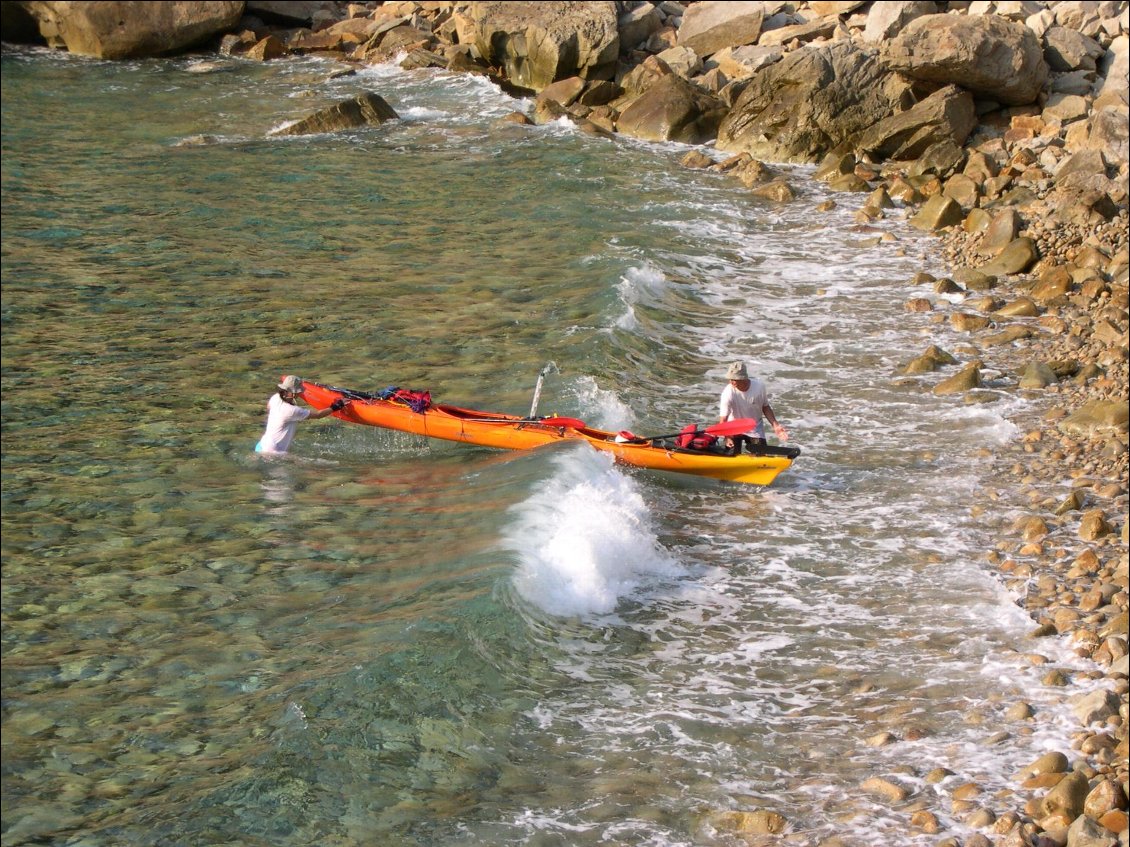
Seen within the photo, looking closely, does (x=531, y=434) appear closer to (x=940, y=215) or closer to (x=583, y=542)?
(x=583, y=542)

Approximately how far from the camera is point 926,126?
902 inches

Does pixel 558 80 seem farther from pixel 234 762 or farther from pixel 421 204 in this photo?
pixel 234 762

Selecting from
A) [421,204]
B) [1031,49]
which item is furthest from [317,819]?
[1031,49]

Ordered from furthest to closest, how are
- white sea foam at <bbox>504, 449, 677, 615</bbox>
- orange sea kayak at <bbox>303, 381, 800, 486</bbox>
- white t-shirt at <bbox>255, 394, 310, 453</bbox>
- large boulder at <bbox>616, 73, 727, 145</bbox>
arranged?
large boulder at <bbox>616, 73, 727, 145</bbox>
orange sea kayak at <bbox>303, 381, 800, 486</bbox>
white t-shirt at <bbox>255, 394, 310, 453</bbox>
white sea foam at <bbox>504, 449, 677, 615</bbox>

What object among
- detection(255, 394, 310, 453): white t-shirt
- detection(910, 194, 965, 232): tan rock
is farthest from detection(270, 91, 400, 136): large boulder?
detection(255, 394, 310, 453): white t-shirt

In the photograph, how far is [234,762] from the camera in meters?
8.00

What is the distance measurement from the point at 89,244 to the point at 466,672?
39.2ft

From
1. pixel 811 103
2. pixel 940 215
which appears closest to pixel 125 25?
pixel 811 103

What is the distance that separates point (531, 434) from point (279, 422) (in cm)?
247

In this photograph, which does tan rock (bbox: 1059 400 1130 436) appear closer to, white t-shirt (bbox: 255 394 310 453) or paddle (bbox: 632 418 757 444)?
paddle (bbox: 632 418 757 444)

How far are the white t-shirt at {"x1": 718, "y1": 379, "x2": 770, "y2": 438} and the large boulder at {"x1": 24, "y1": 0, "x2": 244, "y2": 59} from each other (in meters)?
23.9

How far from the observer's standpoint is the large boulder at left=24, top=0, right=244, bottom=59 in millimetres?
31125

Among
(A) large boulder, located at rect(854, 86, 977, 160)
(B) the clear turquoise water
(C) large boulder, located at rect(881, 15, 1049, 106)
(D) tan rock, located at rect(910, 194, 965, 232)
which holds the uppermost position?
(C) large boulder, located at rect(881, 15, 1049, 106)

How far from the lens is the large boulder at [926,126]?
22766mm
